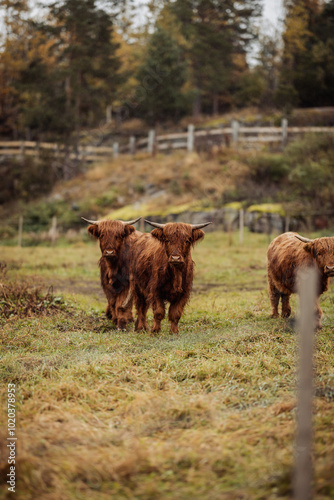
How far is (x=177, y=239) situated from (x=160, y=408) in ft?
9.74

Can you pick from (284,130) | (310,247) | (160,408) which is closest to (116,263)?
(310,247)

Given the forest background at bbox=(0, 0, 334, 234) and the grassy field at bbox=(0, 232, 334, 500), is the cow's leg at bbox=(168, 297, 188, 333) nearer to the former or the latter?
the grassy field at bbox=(0, 232, 334, 500)

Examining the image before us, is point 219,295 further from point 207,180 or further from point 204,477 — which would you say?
point 207,180

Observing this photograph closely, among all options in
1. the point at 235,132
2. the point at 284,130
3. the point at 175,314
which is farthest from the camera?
the point at 235,132

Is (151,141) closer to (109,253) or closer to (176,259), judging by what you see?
(109,253)

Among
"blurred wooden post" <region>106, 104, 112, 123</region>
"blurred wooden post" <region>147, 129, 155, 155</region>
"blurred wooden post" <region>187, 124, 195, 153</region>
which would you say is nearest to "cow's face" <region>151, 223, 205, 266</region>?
"blurred wooden post" <region>187, 124, 195, 153</region>

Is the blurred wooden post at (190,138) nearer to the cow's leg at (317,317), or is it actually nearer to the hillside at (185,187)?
the hillside at (185,187)

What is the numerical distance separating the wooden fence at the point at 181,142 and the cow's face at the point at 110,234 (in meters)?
16.9

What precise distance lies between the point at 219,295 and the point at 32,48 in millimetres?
30251

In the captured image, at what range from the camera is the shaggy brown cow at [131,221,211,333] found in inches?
245

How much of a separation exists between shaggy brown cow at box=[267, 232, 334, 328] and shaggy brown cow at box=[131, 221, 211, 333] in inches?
53.7

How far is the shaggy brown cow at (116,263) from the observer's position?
7.04 meters

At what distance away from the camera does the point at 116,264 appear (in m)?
7.22

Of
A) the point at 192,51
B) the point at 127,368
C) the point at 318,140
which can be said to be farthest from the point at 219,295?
the point at 192,51
